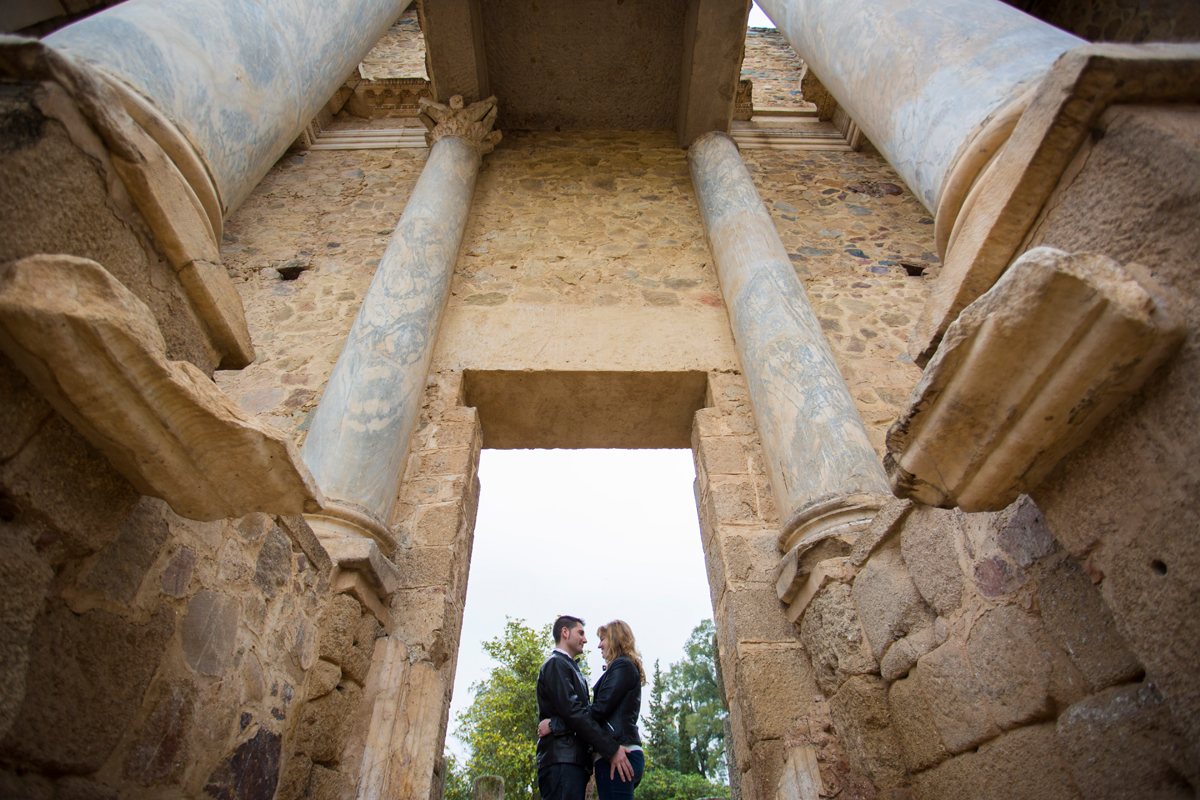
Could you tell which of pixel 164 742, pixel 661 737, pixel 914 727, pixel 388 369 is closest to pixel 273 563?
pixel 164 742

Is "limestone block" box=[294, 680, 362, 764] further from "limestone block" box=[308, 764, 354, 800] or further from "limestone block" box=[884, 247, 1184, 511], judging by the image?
"limestone block" box=[884, 247, 1184, 511]

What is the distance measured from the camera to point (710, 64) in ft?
18.3

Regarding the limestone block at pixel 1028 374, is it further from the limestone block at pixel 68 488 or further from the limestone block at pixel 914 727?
the limestone block at pixel 68 488

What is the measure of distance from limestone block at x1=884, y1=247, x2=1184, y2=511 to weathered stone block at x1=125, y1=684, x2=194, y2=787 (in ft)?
5.54

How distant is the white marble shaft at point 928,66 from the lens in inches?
77.4

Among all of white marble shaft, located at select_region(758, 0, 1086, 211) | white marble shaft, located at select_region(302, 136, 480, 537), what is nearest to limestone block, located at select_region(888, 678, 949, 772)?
white marble shaft, located at select_region(758, 0, 1086, 211)

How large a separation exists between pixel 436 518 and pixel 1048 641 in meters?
2.57

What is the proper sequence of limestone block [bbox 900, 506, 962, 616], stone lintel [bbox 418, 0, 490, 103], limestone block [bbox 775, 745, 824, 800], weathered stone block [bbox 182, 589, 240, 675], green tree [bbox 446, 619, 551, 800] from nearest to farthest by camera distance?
weathered stone block [bbox 182, 589, 240, 675] → limestone block [bbox 900, 506, 962, 616] → limestone block [bbox 775, 745, 824, 800] → stone lintel [bbox 418, 0, 490, 103] → green tree [bbox 446, 619, 551, 800]

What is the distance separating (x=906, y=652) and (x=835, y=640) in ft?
1.31

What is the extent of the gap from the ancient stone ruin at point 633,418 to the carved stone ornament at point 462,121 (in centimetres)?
79

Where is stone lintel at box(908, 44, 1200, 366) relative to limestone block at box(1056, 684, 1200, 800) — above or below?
above

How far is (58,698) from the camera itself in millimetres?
1065

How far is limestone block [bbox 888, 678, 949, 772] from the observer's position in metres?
1.82

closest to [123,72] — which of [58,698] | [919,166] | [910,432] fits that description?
[58,698]
